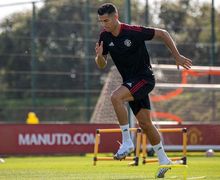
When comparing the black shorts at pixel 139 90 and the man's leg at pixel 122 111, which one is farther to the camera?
the black shorts at pixel 139 90

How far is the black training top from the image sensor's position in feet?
34.4

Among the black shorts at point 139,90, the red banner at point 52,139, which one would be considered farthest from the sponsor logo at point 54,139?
the black shorts at point 139,90

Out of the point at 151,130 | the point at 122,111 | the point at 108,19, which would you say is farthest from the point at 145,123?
the point at 108,19

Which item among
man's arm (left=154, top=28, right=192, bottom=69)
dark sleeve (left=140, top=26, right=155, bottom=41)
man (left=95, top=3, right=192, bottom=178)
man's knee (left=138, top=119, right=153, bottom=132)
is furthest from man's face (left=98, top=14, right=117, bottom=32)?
man's knee (left=138, top=119, right=153, bottom=132)

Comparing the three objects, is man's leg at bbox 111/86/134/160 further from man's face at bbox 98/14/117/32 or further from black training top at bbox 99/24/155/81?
man's face at bbox 98/14/117/32

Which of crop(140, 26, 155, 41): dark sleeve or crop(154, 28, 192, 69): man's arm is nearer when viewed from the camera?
crop(154, 28, 192, 69): man's arm

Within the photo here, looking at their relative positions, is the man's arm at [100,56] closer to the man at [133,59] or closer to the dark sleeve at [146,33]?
the man at [133,59]

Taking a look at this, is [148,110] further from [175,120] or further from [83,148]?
[175,120]

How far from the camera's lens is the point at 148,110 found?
10516 mm

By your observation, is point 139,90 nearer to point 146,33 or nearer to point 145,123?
point 145,123

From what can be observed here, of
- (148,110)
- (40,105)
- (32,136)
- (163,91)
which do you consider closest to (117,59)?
(148,110)

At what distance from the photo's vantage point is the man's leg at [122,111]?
398 inches

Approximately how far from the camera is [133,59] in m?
10.5

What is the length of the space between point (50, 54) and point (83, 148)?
17.2ft
